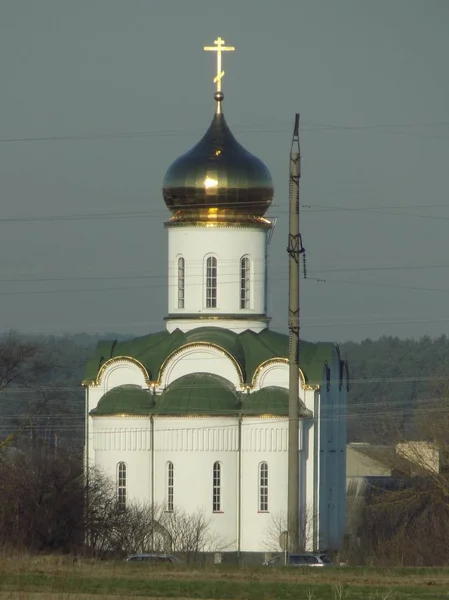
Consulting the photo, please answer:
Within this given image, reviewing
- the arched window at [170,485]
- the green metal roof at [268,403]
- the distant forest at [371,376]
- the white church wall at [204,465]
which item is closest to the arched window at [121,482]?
the white church wall at [204,465]

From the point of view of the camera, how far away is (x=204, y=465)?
123ft

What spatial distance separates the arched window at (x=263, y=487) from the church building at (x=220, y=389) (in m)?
0.02

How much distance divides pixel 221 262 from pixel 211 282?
447 mm

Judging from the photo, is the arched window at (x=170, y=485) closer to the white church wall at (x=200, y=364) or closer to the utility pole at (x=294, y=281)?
the white church wall at (x=200, y=364)

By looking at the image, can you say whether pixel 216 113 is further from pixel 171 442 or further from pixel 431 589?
pixel 431 589

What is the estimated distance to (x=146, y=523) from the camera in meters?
36.1

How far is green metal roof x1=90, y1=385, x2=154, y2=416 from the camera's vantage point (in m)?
38.2

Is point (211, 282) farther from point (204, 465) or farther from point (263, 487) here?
point (263, 487)

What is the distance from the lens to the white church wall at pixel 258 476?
37.6m

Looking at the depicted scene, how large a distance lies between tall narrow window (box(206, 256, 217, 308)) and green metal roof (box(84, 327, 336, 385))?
23.6 inches

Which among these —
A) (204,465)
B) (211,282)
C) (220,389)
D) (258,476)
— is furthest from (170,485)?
(211,282)

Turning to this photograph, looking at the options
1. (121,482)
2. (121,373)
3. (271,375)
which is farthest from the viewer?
(121,373)

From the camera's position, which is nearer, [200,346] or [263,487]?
[263,487]

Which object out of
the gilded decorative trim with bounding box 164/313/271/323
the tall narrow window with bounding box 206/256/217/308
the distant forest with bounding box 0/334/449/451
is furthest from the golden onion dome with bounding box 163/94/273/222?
the distant forest with bounding box 0/334/449/451
